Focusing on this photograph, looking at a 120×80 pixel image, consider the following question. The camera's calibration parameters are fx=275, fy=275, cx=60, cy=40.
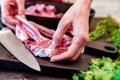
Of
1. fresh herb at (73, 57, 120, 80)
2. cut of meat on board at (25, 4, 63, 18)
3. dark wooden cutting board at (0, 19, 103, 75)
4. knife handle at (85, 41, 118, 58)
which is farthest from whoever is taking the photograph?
A: cut of meat on board at (25, 4, 63, 18)

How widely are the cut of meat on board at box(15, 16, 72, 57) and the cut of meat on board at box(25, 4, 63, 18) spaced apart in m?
0.14

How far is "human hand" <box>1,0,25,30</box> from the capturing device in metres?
1.06

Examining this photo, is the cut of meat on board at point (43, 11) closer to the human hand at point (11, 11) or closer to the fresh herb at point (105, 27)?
the human hand at point (11, 11)

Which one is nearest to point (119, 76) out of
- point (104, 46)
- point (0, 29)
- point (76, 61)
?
point (76, 61)

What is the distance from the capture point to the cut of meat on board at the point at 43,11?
1199mm

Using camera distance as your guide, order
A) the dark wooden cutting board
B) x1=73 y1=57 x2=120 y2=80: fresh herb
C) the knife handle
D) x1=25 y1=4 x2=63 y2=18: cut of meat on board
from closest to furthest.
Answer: x1=73 y1=57 x2=120 y2=80: fresh herb, the dark wooden cutting board, the knife handle, x1=25 y1=4 x2=63 y2=18: cut of meat on board

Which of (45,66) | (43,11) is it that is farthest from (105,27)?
(45,66)

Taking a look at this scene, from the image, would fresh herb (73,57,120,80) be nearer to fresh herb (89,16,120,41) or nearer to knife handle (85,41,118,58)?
knife handle (85,41,118,58)

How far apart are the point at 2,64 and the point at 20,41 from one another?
0.13m

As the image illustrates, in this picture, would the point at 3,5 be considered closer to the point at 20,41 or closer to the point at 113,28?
the point at 20,41

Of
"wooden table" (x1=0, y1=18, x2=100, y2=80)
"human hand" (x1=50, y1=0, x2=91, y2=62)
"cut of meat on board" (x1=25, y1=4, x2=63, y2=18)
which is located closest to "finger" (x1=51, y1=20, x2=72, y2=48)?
"human hand" (x1=50, y1=0, x2=91, y2=62)

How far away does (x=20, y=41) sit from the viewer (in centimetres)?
97

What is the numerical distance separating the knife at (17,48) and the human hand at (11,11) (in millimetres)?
71

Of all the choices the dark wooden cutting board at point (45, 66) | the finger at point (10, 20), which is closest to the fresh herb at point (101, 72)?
the dark wooden cutting board at point (45, 66)
